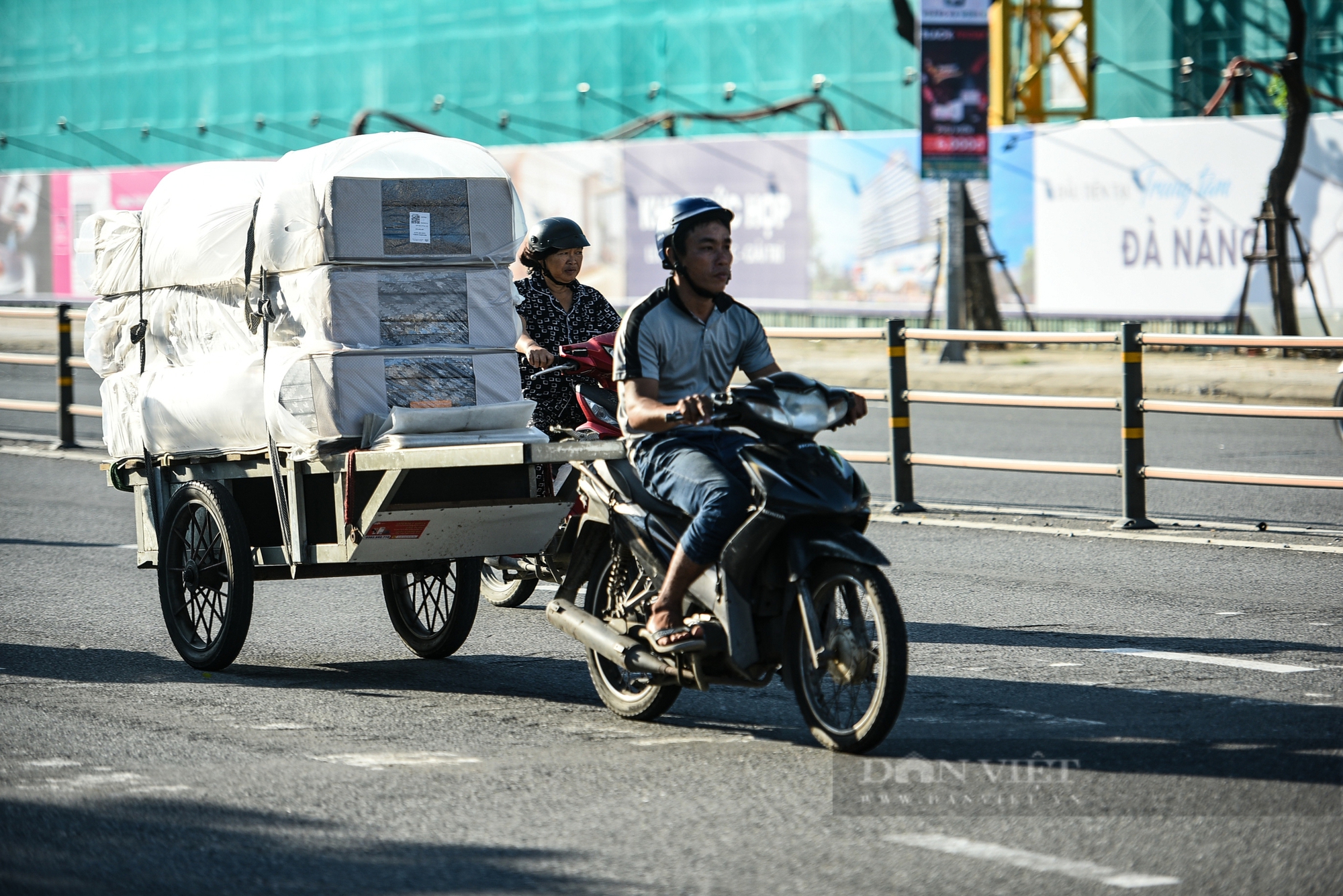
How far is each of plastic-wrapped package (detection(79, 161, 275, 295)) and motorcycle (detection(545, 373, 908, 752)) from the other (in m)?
2.57

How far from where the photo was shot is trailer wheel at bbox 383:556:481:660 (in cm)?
768

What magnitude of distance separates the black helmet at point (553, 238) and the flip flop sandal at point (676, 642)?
3.09 metres

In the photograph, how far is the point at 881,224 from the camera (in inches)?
1346

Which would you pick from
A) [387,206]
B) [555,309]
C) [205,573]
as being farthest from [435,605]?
[387,206]

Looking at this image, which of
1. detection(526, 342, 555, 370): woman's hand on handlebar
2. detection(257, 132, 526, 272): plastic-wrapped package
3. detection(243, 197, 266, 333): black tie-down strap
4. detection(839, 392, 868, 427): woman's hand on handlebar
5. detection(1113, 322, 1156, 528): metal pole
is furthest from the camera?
detection(1113, 322, 1156, 528): metal pole

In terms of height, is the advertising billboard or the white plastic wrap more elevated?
the advertising billboard

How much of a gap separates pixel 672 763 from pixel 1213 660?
275cm

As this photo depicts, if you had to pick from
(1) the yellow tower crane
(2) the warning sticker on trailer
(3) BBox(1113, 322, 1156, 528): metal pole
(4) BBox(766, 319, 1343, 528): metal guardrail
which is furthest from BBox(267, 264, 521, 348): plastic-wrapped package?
(1) the yellow tower crane

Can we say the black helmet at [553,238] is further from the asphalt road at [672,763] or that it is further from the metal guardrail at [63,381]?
Answer: the metal guardrail at [63,381]

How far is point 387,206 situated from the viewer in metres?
7.30

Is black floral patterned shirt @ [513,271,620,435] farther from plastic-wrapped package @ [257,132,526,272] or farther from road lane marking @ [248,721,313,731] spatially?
road lane marking @ [248,721,313,731]

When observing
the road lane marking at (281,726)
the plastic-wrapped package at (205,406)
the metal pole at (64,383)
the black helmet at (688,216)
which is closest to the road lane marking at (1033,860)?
the black helmet at (688,216)

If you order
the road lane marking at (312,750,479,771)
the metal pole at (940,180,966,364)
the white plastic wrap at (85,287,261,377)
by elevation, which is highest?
the metal pole at (940,180,966,364)

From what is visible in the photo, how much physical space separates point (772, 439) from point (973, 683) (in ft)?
5.89
